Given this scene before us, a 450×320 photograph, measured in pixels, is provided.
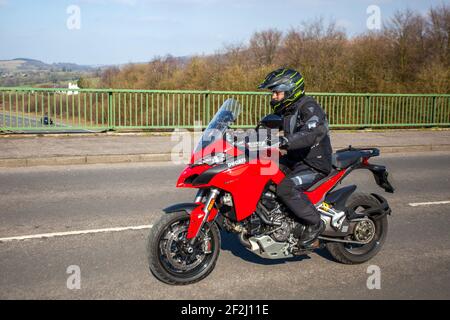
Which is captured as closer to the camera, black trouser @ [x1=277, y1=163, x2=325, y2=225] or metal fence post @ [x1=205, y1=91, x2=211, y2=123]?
black trouser @ [x1=277, y1=163, x2=325, y2=225]

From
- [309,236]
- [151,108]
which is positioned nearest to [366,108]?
[151,108]

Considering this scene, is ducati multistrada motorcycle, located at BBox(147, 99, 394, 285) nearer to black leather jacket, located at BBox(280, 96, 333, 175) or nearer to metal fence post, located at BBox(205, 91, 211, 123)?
black leather jacket, located at BBox(280, 96, 333, 175)

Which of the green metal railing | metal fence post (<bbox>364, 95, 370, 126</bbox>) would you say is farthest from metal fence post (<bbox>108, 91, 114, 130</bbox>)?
metal fence post (<bbox>364, 95, 370, 126</bbox>)

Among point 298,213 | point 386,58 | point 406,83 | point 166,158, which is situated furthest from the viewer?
point 386,58

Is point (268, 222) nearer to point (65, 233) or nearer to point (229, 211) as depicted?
point (229, 211)

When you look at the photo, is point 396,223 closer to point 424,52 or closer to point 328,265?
point 328,265

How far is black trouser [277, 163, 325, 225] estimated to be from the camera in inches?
176

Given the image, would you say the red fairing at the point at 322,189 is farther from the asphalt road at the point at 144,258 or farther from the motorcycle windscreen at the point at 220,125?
the motorcycle windscreen at the point at 220,125

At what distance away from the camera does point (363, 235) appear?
5129mm

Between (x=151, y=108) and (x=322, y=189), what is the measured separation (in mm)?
11689

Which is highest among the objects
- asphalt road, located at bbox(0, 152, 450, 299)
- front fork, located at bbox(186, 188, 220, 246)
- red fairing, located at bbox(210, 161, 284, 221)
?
red fairing, located at bbox(210, 161, 284, 221)
